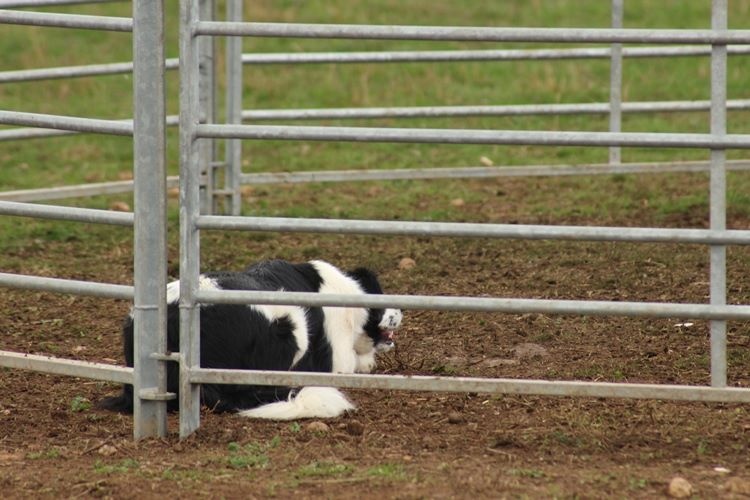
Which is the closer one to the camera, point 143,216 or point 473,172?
point 143,216

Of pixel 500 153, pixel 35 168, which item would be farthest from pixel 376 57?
pixel 35 168

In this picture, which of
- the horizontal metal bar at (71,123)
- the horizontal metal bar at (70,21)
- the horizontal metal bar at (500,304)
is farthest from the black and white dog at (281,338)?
the horizontal metal bar at (70,21)

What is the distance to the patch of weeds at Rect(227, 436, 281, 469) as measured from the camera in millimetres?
3779

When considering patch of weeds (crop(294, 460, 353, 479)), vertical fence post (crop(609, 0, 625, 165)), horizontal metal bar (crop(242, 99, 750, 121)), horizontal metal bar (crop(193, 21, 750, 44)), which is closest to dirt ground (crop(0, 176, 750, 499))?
patch of weeds (crop(294, 460, 353, 479))

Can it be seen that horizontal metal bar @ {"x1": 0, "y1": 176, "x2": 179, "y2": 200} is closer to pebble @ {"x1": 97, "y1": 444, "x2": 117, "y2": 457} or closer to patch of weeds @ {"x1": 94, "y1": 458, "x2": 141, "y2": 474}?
pebble @ {"x1": 97, "y1": 444, "x2": 117, "y2": 457}

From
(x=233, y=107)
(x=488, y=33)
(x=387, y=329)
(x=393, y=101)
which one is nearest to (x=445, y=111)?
(x=233, y=107)

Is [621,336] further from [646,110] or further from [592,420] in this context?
[646,110]

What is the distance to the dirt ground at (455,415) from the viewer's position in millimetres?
3619

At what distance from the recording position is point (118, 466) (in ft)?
12.5

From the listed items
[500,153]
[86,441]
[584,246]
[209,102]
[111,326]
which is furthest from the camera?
[500,153]

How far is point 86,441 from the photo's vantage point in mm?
4176

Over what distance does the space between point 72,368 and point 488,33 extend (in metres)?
1.80

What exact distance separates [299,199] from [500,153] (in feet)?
7.20

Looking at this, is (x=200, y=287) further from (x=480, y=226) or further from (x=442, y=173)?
(x=442, y=173)
